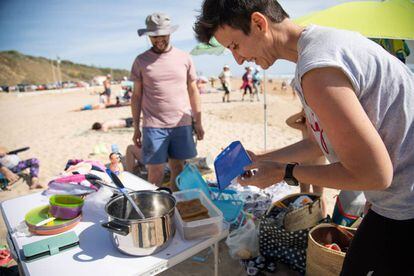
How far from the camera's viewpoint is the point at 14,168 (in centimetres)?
493

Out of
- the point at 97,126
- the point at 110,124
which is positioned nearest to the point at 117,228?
the point at 110,124

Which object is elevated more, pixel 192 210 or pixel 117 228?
pixel 117 228

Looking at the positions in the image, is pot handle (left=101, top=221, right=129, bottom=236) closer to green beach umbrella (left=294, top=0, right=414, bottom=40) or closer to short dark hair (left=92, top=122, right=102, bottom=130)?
green beach umbrella (left=294, top=0, right=414, bottom=40)

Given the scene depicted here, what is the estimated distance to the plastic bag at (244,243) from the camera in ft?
8.05

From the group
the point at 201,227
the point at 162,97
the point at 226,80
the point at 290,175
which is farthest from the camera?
the point at 226,80

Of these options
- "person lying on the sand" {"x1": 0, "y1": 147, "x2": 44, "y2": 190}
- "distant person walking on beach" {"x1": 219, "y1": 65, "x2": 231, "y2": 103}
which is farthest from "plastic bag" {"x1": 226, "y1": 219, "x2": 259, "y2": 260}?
"distant person walking on beach" {"x1": 219, "y1": 65, "x2": 231, "y2": 103}

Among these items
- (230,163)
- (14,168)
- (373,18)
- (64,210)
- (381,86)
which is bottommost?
(14,168)

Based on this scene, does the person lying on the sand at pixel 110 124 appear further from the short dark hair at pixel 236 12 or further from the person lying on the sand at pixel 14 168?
the short dark hair at pixel 236 12

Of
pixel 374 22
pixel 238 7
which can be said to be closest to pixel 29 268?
pixel 238 7

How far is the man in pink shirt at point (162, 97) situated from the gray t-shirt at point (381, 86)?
2321 millimetres

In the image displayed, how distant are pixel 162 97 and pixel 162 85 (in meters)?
0.13

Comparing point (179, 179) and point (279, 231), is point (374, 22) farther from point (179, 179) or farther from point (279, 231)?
point (179, 179)

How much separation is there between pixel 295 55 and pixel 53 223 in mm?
1498

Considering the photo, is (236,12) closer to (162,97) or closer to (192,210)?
(192,210)
